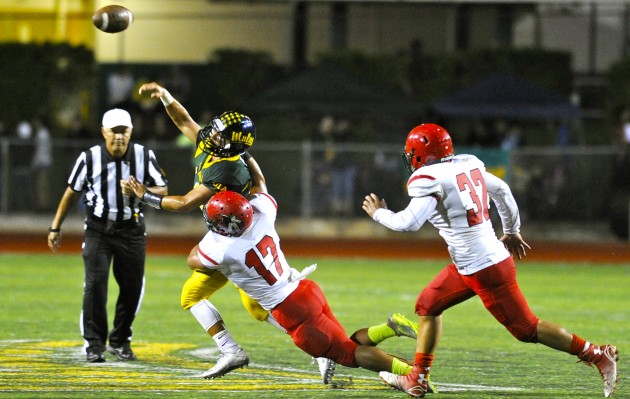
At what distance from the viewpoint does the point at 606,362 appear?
706 centimetres

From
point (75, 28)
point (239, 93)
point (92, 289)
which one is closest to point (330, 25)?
point (239, 93)

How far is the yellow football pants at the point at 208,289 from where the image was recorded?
748cm

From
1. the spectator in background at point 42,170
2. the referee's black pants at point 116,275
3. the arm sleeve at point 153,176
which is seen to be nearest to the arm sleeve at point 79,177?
the referee's black pants at point 116,275

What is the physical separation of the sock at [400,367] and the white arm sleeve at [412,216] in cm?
81

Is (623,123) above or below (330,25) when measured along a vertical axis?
below

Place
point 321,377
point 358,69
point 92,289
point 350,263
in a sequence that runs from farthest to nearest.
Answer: point 358,69
point 350,263
point 92,289
point 321,377

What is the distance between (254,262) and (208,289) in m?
0.59

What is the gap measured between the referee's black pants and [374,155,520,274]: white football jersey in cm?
233

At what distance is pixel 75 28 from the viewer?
26.0 m

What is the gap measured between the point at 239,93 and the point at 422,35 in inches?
177

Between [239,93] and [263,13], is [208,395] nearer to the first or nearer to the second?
[239,93]

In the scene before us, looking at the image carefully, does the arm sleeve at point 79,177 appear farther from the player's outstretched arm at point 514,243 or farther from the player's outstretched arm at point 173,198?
the player's outstretched arm at point 514,243

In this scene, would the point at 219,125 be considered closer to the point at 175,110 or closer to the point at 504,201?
the point at 175,110

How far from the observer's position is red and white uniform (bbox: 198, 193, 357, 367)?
7023 mm
